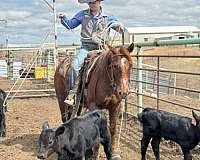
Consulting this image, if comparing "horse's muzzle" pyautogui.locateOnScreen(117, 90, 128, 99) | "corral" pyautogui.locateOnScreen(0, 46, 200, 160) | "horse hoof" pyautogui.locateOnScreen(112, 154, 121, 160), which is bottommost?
"corral" pyautogui.locateOnScreen(0, 46, 200, 160)

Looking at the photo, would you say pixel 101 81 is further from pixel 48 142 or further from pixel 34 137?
pixel 34 137

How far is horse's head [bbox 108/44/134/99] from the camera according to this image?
595 cm

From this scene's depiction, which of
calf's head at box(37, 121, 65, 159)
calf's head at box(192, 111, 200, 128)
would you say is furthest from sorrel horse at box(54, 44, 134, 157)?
calf's head at box(37, 121, 65, 159)

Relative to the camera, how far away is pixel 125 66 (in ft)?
19.8

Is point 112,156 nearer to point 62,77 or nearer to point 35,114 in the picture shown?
point 62,77

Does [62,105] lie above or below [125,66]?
below

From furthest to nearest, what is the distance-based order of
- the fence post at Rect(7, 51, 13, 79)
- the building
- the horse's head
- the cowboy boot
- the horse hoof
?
1. the fence post at Rect(7, 51, 13, 79)
2. the building
3. the cowboy boot
4. the horse hoof
5. the horse's head

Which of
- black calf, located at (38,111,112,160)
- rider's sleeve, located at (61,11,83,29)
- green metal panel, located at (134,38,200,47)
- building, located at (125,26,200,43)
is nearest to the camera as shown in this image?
black calf, located at (38,111,112,160)

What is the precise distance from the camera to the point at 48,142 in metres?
5.18

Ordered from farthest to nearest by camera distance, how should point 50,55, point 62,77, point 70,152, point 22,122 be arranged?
point 50,55
point 22,122
point 62,77
point 70,152

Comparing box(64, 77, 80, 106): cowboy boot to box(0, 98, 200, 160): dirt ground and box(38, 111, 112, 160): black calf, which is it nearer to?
box(0, 98, 200, 160): dirt ground

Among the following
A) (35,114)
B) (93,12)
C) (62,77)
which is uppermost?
(93,12)

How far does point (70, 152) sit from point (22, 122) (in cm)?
519

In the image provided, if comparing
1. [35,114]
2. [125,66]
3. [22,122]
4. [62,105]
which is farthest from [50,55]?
[125,66]
